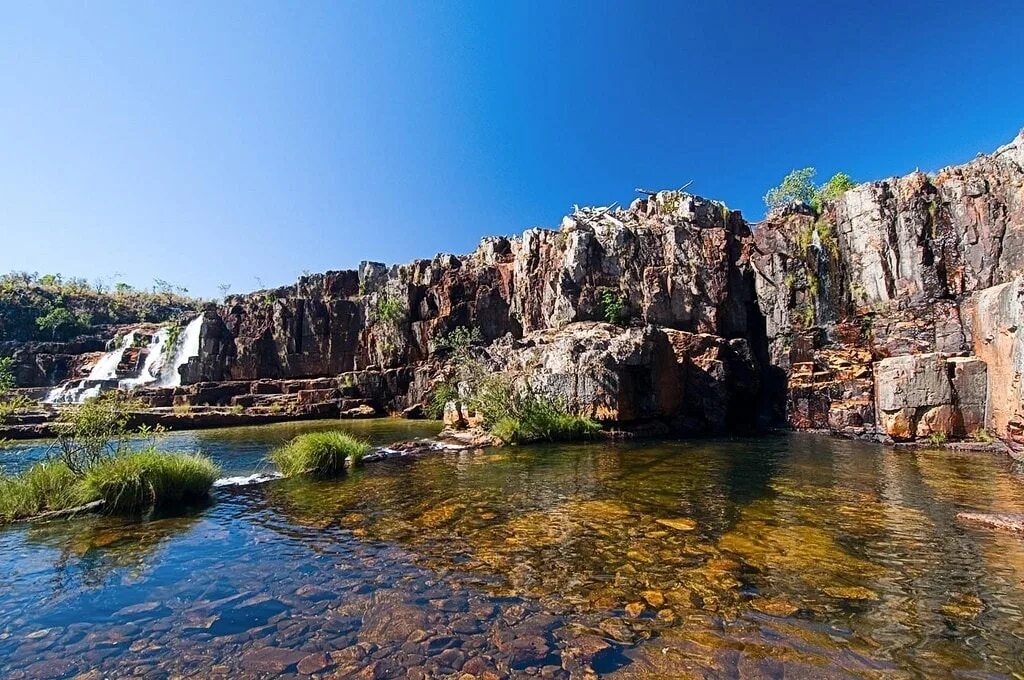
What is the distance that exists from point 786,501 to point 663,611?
614 cm

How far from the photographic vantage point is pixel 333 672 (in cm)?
460

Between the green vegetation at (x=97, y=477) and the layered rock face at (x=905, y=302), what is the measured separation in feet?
76.3

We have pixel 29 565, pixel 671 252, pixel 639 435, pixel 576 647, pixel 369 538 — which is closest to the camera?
pixel 576 647

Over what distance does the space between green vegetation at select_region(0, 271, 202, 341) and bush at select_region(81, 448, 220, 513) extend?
60084 millimetres

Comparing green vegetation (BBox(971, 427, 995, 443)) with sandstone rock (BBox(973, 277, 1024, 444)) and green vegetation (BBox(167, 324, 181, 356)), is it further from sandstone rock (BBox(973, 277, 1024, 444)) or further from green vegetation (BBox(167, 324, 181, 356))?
green vegetation (BBox(167, 324, 181, 356))

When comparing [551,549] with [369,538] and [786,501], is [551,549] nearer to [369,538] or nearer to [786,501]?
[369,538]

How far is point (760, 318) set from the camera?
31469mm

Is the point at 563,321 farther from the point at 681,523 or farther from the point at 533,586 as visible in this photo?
the point at 533,586

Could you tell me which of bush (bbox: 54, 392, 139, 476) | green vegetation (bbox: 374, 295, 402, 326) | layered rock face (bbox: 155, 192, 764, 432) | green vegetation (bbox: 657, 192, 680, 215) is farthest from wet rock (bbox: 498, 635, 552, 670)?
green vegetation (bbox: 374, 295, 402, 326)

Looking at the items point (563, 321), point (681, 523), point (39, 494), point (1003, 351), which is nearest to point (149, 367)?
point (563, 321)

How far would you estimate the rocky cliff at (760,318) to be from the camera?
1972 cm

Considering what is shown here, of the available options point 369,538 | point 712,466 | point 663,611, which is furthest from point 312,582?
point 712,466

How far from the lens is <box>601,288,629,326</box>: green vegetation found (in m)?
34.0

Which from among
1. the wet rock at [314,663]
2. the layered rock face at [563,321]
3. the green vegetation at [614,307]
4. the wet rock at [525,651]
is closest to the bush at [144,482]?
the wet rock at [314,663]
